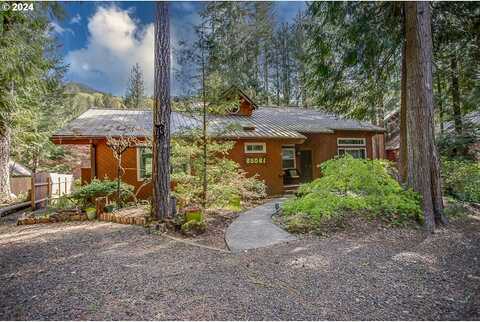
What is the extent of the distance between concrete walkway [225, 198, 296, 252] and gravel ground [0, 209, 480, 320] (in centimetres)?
32

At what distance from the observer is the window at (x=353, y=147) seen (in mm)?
14148

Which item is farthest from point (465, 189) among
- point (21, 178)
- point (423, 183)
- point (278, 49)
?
point (21, 178)

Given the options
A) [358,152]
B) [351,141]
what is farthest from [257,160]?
[358,152]

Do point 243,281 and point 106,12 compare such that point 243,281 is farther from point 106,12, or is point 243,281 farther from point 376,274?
point 106,12

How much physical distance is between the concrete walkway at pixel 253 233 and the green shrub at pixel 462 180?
6.64m

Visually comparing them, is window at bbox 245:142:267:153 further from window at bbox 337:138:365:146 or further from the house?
window at bbox 337:138:365:146

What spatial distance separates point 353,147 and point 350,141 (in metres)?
0.37

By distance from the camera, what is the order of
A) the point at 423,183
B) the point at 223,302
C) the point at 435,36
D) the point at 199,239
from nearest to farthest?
the point at 223,302, the point at 199,239, the point at 423,183, the point at 435,36

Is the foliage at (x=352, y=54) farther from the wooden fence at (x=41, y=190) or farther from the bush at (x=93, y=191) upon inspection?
the wooden fence at (x=41, y=190)

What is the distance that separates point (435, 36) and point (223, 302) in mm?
9389

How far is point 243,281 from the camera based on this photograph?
3.12 metres

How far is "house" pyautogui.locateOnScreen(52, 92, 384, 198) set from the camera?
9711 mm

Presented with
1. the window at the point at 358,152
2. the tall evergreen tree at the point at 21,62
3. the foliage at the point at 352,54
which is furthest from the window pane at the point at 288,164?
the tall evergreen tree at the point at 21,62

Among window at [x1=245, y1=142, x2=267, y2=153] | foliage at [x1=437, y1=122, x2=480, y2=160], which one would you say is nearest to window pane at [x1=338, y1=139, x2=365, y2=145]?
foliage at [x1=437, y1=122, x2=480, y2=160]
